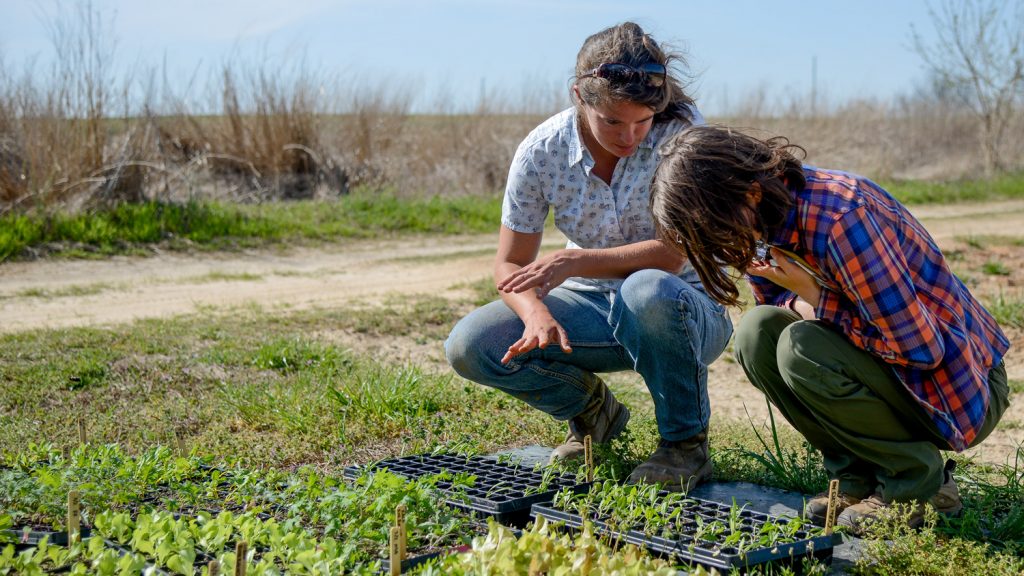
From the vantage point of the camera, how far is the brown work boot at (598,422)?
3.35 metres

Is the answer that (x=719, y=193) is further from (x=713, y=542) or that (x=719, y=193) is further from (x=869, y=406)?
(x=713, y=542)

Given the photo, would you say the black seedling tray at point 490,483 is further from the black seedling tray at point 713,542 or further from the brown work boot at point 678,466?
the brown work boot at point 678,466

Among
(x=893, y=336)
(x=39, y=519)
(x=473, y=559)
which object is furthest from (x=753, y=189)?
(x=39, y=519)

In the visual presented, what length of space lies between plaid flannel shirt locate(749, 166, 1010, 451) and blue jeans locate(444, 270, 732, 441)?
41 cm

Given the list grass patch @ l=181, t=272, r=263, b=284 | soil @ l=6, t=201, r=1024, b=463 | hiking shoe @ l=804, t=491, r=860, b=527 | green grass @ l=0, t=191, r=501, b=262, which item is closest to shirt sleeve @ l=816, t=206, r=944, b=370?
hiking shoe @ l=804, t=491, r=860, b=527

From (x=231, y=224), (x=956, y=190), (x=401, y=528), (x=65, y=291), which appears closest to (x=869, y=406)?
(x=401, y=528)

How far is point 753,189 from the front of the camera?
251 centimetres

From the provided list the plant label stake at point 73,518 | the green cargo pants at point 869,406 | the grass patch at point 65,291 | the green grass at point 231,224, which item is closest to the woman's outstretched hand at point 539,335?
the green cargo pants at point 869,406

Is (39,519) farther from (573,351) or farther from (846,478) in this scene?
(846,478)

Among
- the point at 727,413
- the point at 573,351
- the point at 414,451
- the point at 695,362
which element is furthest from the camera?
the point at 727,413

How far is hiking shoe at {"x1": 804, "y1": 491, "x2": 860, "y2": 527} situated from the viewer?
2699mm

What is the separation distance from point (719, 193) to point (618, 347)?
33.9 inches

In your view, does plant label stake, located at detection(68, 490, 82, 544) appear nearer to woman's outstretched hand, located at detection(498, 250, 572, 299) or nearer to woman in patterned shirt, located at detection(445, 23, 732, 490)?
woman in patterned shirt, located at detection(445, 23, 732, 490)

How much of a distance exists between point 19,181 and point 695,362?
8264 mm
